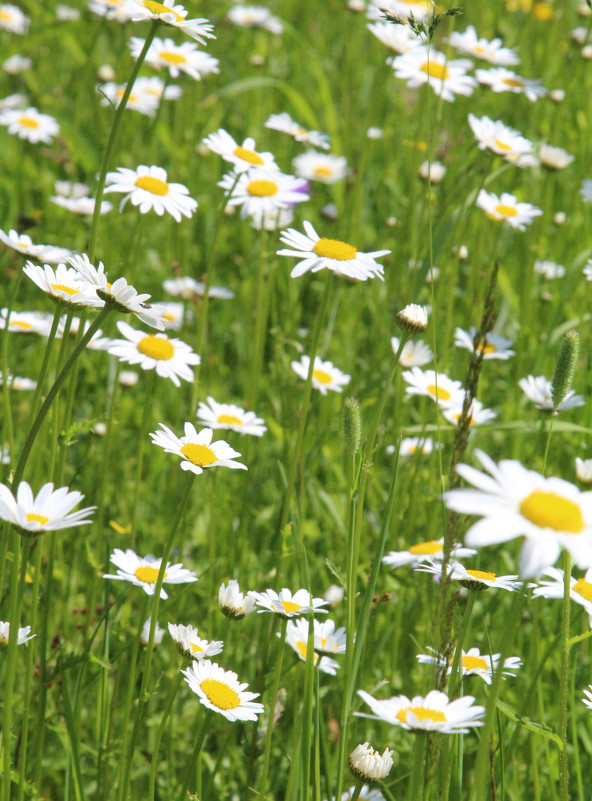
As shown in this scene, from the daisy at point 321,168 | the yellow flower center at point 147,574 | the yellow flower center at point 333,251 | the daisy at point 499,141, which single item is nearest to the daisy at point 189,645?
the yellow flower center at point 147,574

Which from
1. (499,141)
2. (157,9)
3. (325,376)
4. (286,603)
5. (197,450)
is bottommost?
(325,376)

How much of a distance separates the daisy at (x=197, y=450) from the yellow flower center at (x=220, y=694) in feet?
0.96

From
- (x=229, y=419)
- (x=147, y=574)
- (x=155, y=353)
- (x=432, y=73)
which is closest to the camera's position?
(x=147, y=574)

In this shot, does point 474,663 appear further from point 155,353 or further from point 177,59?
point 177,59

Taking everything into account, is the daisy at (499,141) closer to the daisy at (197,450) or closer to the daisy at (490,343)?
the daisy at (490,343)

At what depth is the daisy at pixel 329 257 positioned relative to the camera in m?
1.44

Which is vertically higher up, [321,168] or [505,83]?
[505,83]

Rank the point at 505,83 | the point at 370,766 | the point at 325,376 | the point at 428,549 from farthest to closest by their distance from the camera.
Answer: the point at 505,83 < the point at 325,376 < the point at 428,549 < the point at 370,766

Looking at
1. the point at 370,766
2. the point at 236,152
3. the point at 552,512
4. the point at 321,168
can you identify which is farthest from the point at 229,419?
the point at 321,168

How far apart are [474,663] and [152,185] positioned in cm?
115

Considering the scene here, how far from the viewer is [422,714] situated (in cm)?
95

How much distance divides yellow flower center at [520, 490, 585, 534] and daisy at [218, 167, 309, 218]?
1278mm

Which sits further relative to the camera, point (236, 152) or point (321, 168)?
point (321, 168)

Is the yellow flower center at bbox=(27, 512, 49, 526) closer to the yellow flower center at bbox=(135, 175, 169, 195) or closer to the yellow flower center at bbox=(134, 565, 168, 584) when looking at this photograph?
the yellow flower center at bbox=(134, 565, 168, 584)
